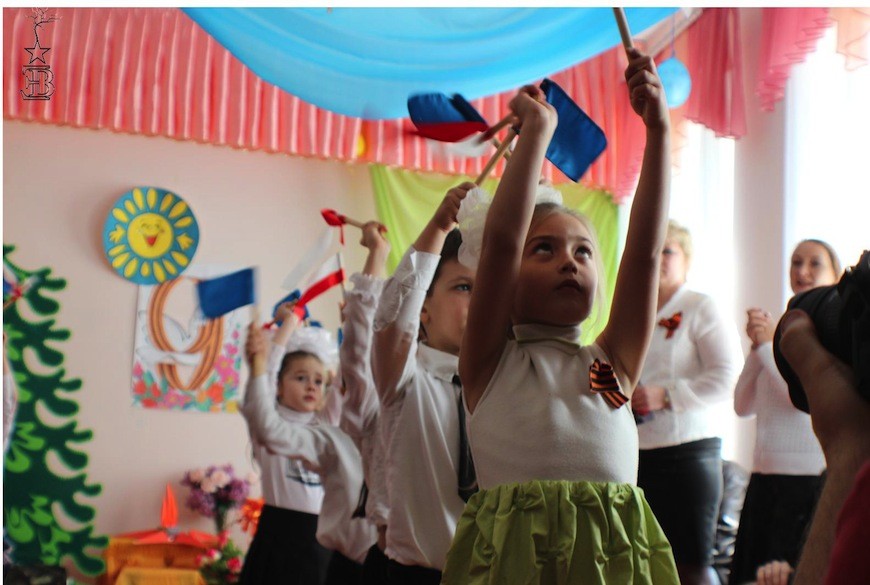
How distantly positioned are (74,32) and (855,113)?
3.62 meters

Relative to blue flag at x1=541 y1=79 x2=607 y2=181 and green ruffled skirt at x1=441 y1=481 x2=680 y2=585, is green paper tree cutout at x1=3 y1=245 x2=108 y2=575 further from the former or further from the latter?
green ruffled skirt at x1=441 y1=481 x2=680 y2=585

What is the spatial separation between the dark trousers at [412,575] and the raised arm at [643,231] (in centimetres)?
65

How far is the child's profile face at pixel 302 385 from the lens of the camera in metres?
3.55

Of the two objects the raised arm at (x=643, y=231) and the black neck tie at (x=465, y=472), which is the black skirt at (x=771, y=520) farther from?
the raised arm at (x=643, y=231)

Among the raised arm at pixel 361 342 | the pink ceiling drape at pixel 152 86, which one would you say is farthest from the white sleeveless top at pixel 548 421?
the pink ceiling drape at pixel 152 86

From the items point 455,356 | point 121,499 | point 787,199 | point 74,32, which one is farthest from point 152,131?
point 455,356

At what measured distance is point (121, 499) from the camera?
536 centimetres

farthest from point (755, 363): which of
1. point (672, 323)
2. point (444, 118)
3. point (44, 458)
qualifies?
point (44, 458)

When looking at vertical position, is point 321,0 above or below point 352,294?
above

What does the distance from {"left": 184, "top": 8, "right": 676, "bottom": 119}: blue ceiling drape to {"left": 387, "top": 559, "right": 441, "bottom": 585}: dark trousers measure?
3.92ft

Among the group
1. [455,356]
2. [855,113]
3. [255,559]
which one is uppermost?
[855,113]

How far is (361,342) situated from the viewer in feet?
7.00

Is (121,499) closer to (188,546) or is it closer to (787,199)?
(188,546)

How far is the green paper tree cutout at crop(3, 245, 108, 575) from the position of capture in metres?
5.19
